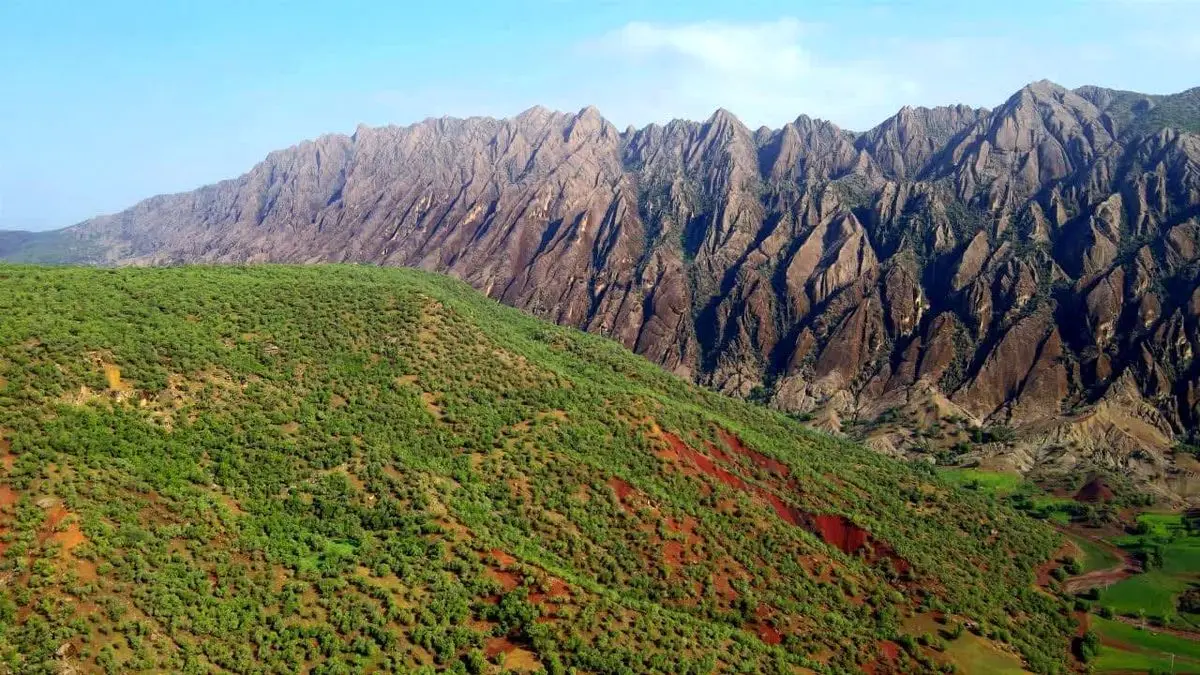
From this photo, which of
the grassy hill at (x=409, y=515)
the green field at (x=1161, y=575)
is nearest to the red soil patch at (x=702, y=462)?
the grassy hill at (x=409, y=515)

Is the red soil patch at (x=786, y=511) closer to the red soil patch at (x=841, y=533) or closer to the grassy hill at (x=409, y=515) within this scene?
the grassy hill at (x=409, y=515)

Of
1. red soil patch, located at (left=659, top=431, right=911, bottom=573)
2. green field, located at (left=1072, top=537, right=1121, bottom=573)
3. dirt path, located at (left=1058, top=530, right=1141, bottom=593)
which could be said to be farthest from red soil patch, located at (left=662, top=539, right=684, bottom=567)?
green field, located at (left=1072, top=537, right=1121, bottom=573)

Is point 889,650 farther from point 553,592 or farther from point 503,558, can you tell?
point 503,558

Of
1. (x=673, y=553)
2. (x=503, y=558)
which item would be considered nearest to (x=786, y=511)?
(x=673, y=553)

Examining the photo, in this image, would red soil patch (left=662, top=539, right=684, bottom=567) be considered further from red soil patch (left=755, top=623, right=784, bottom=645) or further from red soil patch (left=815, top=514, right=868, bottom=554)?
red soil patch (left=815, top=514, right=868, bottom=554)

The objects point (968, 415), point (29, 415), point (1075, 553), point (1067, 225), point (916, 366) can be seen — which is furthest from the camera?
point (1067, 225)

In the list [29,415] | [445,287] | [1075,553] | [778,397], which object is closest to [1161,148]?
[778,397]

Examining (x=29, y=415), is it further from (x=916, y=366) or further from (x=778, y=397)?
(x=916, y=366)
